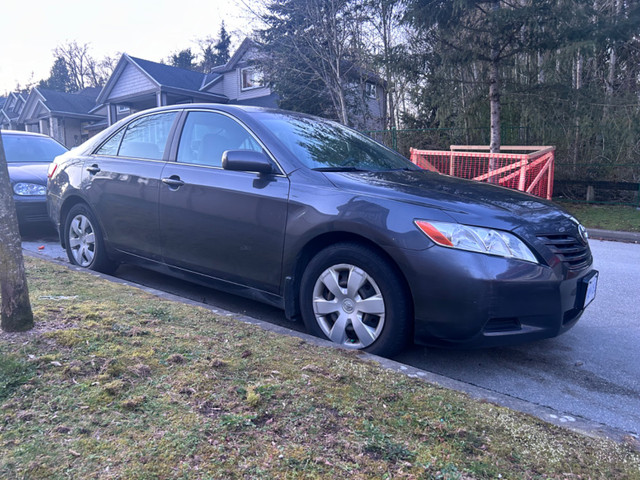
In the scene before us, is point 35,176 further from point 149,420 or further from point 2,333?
point 149,420

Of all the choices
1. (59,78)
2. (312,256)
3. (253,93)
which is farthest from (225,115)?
(59,78)

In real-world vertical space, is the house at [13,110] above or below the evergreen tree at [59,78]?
below

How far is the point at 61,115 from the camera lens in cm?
3931

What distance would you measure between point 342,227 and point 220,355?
1.10 meters

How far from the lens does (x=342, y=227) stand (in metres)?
3.31

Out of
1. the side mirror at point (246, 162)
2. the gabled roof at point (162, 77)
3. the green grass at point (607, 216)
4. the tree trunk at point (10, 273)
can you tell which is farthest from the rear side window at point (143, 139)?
the gabled roof at point (162, 77)

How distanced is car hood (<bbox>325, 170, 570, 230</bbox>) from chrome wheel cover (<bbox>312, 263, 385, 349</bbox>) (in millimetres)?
555

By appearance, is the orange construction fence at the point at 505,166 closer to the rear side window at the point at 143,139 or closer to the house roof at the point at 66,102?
the rear side window at the point at 143,139

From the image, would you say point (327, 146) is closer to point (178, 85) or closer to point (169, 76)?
point (178, 85)

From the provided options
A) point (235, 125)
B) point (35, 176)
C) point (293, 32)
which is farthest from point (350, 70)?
point (235, 125)

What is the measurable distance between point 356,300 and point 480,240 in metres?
0.84

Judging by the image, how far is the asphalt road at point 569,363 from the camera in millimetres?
2895

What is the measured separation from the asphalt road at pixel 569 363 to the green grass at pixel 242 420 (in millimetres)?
540

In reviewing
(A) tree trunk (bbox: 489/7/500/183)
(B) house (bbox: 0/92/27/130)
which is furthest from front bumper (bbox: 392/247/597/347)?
(B) house (bbox: 0/92/27/130)
